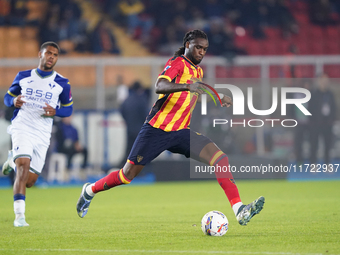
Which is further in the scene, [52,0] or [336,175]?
[52,0]

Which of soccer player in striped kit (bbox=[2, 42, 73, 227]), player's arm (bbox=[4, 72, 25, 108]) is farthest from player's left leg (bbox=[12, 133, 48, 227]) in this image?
player's arm (bbox=[4, 72, 25, 108])

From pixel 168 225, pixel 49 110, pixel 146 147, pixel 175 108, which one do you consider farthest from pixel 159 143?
pixel 49 110

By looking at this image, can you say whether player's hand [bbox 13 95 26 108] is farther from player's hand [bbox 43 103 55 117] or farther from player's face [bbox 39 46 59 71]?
player's face [bbox 39 46 59 71]

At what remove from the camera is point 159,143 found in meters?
6.12

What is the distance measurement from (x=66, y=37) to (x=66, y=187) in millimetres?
7020

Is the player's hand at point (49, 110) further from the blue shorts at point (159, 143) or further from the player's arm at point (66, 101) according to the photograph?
the blue shorts at point (159, 143)

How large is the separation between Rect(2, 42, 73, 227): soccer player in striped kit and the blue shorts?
1533mm

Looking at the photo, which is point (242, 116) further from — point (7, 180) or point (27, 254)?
point (27, 254)

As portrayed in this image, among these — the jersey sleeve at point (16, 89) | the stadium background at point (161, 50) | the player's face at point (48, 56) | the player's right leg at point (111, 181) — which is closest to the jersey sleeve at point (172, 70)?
the player's right leg at point (111, 181)

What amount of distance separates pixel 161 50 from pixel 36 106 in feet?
40.2

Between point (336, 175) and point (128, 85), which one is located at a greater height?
point (128, 85)

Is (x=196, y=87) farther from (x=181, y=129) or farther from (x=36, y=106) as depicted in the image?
(x=36, y=106)

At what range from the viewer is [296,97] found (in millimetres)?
14375

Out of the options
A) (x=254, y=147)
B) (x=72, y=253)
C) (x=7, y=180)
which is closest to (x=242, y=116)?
(x=254, y=147)
